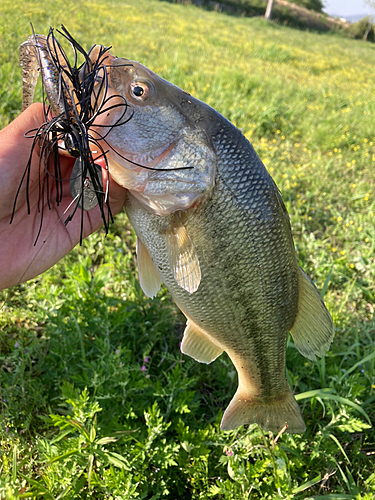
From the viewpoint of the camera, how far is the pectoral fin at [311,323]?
1823 millimetres

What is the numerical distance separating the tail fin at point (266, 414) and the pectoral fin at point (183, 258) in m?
0.80

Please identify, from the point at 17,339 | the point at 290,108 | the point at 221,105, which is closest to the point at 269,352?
the point at 17,339

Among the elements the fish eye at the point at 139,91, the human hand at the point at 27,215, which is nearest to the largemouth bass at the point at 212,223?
the fish eye at the point at 139,91

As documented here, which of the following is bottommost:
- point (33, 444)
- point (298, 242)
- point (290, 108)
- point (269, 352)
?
point (33, 444)

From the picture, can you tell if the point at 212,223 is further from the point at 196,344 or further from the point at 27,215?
the point at 27,215

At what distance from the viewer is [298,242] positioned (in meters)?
4.01

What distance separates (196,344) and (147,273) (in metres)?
0.51

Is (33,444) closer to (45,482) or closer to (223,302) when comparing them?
(45,482)

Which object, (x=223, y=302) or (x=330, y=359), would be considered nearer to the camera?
(x=223, y=302)

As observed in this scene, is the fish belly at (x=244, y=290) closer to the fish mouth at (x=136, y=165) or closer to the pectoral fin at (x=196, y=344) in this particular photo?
the pectoral fin at (x=196, y=344)

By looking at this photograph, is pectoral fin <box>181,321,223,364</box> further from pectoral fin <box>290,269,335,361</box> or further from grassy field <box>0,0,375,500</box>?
pectoral fin <box>290,269,335,361</box>

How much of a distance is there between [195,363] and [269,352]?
891mm

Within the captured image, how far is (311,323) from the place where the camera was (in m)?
1.86

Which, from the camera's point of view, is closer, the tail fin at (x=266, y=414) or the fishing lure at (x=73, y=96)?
the fishing lure at (x=73, y=96)
